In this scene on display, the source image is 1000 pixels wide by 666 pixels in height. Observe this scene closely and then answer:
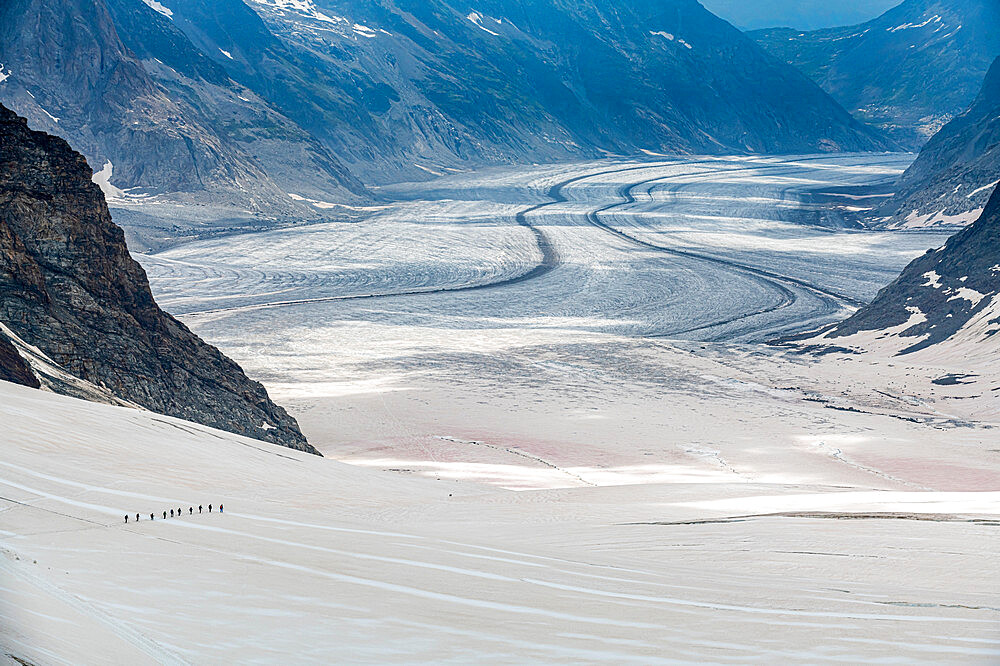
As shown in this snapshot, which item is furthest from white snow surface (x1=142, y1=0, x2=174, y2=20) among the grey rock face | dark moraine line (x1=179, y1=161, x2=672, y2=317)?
the grey rock face

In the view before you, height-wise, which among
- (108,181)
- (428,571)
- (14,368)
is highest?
(428,571)

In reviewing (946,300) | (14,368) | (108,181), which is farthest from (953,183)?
(14,368)

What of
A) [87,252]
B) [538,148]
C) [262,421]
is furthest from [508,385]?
[538,148]

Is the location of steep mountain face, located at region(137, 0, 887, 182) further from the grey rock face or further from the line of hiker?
the line of hiker

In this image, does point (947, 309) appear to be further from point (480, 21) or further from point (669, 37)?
point (669, 37)

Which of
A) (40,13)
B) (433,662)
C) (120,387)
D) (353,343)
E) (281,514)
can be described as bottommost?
(353,343)

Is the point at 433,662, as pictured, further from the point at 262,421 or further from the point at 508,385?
the point at 508,385
